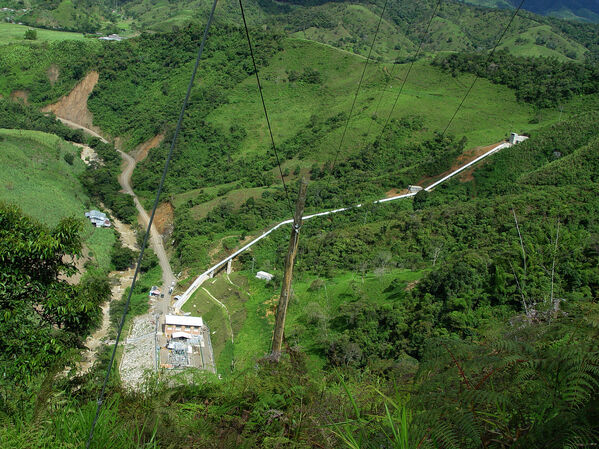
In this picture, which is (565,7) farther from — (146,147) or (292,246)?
(292,246)

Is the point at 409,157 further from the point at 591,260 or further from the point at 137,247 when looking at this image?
the point at 591,260

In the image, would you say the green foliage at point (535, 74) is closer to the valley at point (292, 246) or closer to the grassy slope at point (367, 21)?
the valley at point (292, 246)

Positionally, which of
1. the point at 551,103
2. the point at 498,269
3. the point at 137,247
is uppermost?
the point at 498,269

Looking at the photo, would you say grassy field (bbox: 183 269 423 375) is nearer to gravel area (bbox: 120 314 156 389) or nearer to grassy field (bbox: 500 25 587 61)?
gravel area (bbox: 120 314 156 389)

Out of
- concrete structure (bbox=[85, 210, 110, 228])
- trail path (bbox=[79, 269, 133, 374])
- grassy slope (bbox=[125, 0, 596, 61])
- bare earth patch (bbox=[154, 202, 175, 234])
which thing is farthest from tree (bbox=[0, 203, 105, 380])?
grassy slope (bbox=[125, 0, 596, 61])

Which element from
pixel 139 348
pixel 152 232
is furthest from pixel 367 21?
pixel 139 348

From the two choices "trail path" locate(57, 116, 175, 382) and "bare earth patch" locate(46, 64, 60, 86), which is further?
"bare earth patch" locate(46, 64, 60, 86)

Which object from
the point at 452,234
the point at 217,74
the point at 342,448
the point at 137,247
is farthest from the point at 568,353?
the point at 217,74
